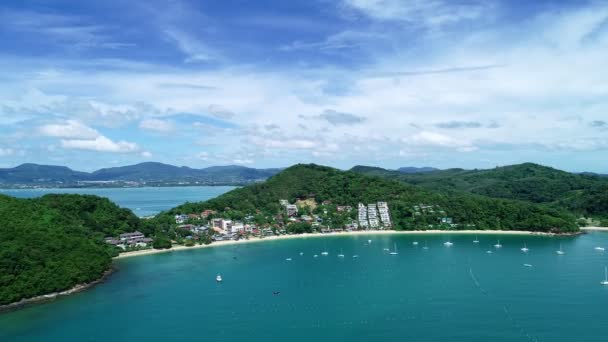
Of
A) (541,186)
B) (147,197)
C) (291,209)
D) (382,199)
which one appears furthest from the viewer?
(147,197)

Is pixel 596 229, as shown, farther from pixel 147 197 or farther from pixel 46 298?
pixel 147 197

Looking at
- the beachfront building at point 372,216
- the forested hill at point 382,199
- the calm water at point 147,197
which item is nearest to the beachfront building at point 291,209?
the forested hill at point 382,199

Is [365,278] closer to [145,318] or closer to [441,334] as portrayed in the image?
[441,334]

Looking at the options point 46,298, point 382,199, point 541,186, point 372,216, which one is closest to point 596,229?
point 382,199

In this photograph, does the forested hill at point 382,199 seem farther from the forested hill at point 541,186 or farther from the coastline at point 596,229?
the forested hill at point 541,186

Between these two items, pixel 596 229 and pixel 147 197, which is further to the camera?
pixel 147 197

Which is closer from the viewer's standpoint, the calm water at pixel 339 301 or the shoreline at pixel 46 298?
the calm water at pixel 339 301
